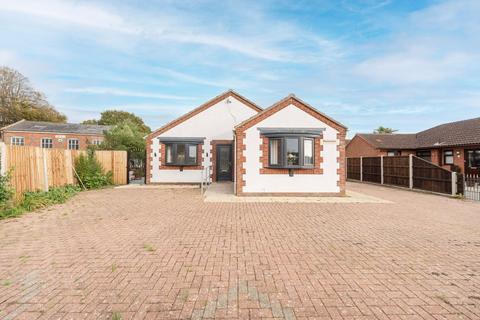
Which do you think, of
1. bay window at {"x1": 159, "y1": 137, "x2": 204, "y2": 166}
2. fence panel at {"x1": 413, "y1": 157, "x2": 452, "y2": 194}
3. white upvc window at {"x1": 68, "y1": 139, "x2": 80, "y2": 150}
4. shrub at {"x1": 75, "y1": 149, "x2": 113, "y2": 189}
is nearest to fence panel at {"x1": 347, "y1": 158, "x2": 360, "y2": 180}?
fence panel at {"x1": 413, "y1": 157, "x2": 452, "y2": 194}

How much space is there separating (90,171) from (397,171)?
18922 millimetres

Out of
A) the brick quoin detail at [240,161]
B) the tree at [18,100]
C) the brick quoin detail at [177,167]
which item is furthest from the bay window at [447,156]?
the tree at [18,100]

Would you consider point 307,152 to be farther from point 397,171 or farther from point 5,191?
point 5,191

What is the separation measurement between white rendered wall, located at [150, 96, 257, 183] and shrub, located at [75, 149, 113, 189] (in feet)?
9.83

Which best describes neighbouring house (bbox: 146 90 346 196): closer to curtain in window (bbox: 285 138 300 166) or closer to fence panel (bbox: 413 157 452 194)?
curtain in window (bbox: 285 138 300 166)

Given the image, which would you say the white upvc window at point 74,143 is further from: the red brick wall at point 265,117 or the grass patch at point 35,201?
the red brick wall at point 265,117

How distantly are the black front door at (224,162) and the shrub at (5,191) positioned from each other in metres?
10.3

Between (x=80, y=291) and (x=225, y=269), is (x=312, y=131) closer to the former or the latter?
(x=225, y=269)

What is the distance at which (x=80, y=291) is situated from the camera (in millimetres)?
3266

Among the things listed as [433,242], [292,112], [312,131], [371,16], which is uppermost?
[371,16]

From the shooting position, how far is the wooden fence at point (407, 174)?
12547 millimetres

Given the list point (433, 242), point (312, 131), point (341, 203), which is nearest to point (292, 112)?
point (312, 131)

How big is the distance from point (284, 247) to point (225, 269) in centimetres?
153

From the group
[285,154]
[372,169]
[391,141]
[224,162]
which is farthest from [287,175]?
[391,141]
